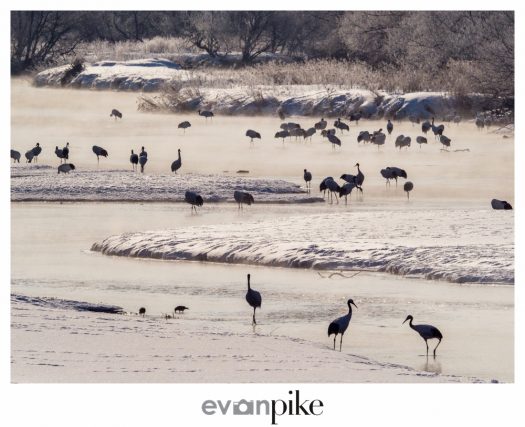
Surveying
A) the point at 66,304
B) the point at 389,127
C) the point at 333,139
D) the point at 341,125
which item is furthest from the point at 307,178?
the point at 66,304

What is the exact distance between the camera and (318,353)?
10555mm

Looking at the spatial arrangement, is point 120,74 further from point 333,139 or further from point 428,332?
point 428,332

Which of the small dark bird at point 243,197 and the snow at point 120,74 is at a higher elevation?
the snow at point 120,74

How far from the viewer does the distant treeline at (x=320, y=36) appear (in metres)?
31.0

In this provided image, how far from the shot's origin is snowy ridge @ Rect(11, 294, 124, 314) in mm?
12180

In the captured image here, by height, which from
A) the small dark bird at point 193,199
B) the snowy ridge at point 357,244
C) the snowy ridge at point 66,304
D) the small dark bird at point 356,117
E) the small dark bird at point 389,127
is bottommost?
the snowy ridge at point 66,304

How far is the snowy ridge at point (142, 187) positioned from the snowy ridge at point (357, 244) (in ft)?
13.8

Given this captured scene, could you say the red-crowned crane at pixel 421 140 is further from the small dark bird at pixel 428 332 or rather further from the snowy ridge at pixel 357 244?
the small dark bird at pixel 428 332

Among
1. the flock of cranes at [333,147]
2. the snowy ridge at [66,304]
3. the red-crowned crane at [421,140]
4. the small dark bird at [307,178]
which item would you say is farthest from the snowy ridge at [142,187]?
the snowy ridge at [66,304]

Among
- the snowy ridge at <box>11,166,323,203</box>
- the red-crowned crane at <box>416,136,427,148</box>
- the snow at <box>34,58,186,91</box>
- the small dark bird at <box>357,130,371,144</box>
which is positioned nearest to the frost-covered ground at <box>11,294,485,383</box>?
the snowy ridge at <box>11,166,323,203</box>

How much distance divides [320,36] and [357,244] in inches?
1285

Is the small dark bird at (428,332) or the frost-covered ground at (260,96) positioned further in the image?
the frost-covered ground at (260,96)

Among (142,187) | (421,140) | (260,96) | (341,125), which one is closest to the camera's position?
(142,187)

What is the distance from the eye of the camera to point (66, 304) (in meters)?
12.5
